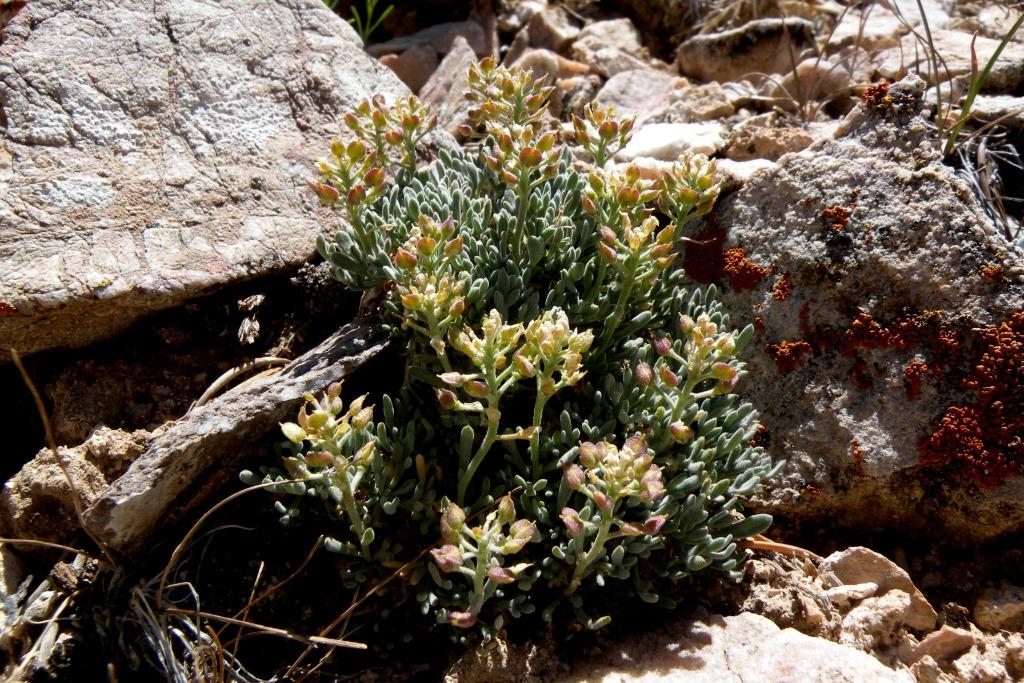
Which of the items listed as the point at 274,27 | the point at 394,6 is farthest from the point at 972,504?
the point at 394,6

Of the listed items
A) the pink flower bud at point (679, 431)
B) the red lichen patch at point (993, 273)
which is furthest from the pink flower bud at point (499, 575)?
the red lichen patch at point (993, 273)

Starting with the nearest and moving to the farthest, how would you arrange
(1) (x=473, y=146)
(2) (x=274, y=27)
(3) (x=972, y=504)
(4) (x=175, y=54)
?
(3) (x=972, y=504) < (4) (x=175, y=54) < (2) (x=274, y=27) < (1) (x=473, y=146)

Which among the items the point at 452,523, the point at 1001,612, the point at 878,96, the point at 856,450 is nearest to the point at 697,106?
the point at 878,96

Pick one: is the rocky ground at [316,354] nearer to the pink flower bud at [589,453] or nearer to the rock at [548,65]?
the pink flower bud at [589,453]

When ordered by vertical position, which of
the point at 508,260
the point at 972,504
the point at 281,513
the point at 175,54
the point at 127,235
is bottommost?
the point at 281,513

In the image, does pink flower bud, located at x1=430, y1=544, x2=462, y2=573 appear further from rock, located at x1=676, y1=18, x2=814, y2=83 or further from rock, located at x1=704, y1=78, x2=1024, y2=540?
rock, located at x1=676, y1=18, x2=814, y2=83

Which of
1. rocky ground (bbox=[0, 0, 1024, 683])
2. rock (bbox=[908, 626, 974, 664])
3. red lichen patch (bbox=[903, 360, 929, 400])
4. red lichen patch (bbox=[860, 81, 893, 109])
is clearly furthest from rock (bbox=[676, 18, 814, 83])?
rock (bbox=[908, 626, 974, 664])

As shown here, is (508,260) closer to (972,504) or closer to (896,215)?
(896,215)
